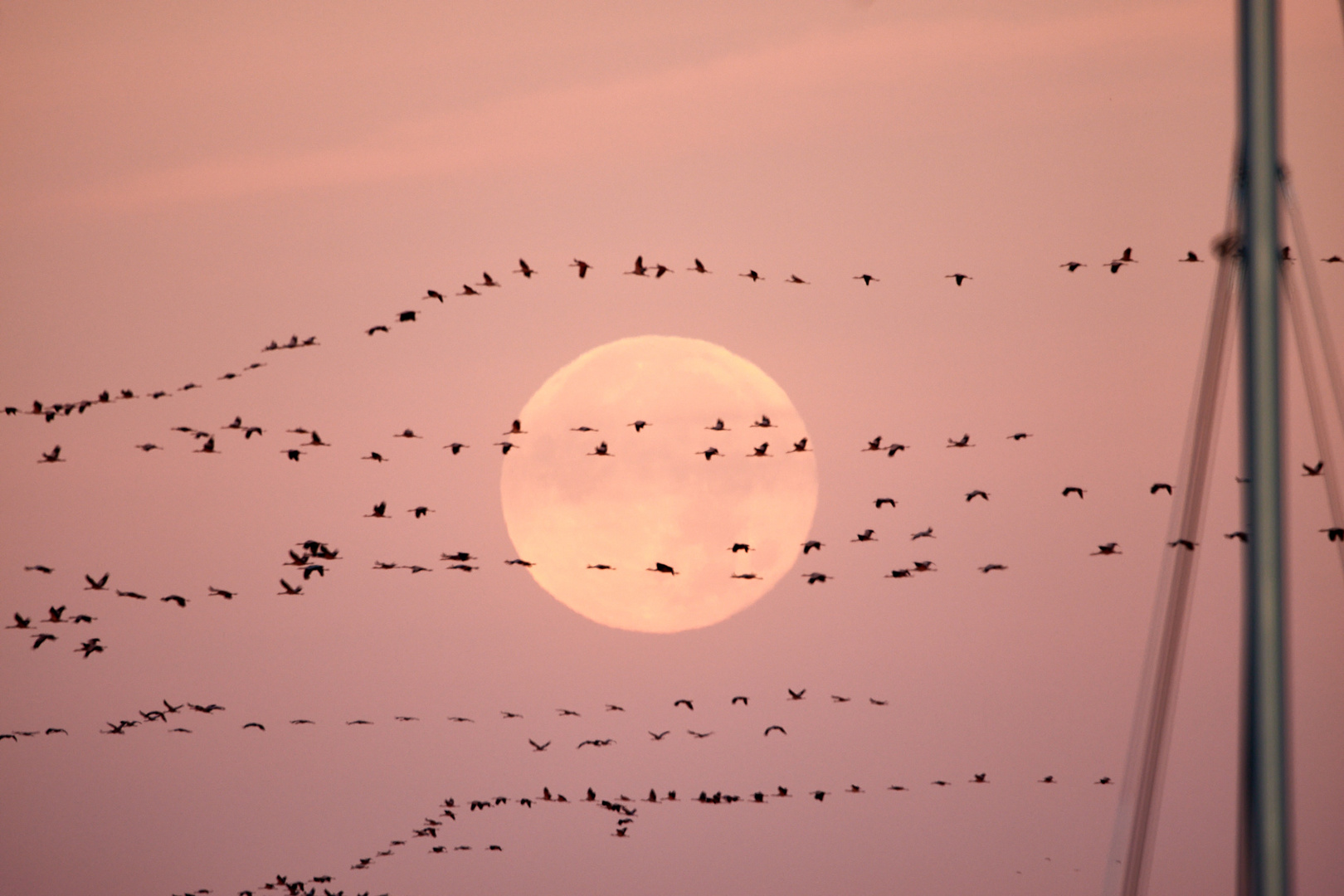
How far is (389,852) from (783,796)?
17.3 metres

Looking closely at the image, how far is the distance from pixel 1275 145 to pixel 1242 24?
3.03ft

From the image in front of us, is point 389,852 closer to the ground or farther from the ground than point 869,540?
closer to the ground

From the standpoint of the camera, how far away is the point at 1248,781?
29.6 feet

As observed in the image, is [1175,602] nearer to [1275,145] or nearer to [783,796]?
[1275,145]

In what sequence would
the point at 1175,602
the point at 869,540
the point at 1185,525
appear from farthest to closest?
the point at 869,540
the point at 1175,602
the point at 1185,525

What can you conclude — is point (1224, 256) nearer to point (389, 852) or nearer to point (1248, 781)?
point (1248, 781)

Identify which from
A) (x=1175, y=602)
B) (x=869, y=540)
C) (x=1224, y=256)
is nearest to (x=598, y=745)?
(x=869, y=540)

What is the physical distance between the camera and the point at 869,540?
129ft

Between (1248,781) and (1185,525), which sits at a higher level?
(1185,525)

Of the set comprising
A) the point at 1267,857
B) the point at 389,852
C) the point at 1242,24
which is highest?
the point at 389,852

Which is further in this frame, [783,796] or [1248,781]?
[783,796]

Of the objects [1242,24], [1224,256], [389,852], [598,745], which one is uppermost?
[598,745]

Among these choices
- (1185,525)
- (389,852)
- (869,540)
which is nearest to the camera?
(1185,525)

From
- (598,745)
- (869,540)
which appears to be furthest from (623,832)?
(869,540)
